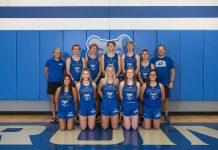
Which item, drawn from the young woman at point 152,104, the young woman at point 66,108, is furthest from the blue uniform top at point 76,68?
the young woman at point 152,104

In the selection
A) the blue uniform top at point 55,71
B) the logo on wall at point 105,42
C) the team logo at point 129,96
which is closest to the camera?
the team logo at point 129,96

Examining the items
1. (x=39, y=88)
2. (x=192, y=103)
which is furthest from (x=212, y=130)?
(x=39, y=88)

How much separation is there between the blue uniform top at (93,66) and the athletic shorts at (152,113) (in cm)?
125

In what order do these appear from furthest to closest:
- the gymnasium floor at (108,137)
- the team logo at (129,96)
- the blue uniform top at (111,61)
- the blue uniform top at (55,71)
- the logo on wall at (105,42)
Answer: the logo on wall at (105,42)
the blue uniform top at (55,71)
the blue uniform top at (111,61)
the team logo at (129,96)
the gymnasium floor at (108,137)

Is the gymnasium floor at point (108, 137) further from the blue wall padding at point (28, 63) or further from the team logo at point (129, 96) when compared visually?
the blue wall padding at point (28, 63)

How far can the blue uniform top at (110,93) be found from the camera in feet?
15.6

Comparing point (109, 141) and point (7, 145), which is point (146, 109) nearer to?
point (109, 141)

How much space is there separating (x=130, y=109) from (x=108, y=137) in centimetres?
74

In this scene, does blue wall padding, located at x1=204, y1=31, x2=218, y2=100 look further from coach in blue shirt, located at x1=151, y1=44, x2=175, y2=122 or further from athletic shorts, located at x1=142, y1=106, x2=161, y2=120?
athletic shorts, located at x1=142, y1=106, x2=161, y2=120

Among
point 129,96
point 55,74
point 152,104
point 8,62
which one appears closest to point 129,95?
point 129,96

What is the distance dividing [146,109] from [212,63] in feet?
7.64

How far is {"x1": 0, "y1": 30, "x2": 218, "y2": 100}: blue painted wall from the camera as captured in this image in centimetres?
620

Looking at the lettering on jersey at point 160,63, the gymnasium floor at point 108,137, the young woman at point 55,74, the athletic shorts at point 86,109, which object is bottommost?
the gymnasium floor at point 108,137

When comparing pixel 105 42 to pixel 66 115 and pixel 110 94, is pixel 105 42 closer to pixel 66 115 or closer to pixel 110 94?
pixel 110 94
